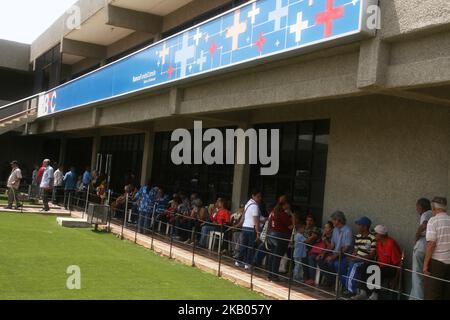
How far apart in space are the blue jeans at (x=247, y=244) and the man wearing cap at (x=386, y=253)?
2.72 metres

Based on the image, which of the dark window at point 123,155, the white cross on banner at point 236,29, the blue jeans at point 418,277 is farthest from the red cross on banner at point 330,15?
the dark window at point 123,155

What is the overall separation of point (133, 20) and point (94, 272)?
11321 mm

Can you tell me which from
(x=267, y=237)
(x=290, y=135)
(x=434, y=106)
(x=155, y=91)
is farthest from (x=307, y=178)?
(x=155, y=91)

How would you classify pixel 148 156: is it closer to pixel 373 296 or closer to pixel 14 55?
pixel 373 296

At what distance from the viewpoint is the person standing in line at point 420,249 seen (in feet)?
26.2

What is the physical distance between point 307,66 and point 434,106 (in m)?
2.29

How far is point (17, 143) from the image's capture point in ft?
108

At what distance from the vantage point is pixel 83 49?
79.9ft

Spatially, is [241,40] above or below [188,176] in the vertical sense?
above

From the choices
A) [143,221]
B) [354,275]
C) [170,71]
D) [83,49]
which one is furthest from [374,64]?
[83,49]

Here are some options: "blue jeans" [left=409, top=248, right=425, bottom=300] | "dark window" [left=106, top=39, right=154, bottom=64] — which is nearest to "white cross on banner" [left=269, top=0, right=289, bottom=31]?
"blue jeans" [left=409, top=248, right=425, bottom=300]

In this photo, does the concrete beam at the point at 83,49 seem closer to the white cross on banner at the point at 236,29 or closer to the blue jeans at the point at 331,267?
the white cross on banner at the point at 236,29
